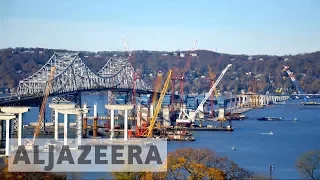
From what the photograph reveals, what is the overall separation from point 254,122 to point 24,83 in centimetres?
717

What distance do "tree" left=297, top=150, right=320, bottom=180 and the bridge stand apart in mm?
10516

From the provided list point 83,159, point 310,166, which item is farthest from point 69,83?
point 310,166

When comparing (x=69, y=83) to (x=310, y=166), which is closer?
(x=310, y=166)

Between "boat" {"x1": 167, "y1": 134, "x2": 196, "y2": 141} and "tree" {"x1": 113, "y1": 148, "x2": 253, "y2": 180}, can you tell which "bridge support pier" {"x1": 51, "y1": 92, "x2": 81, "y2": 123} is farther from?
"tree" {"x1": 113, "y1": 148, "x2": 253, "y2": 180}

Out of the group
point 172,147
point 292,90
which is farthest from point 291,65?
point 172,147

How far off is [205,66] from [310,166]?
45432mm

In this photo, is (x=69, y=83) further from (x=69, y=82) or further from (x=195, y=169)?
(x=195, y=169)

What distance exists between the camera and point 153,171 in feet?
36.4

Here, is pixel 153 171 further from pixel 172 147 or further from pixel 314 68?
pixel 314 68

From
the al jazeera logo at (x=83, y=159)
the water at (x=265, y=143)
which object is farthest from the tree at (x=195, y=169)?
the water at (x=265, y=143)

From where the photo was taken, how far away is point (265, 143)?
2009 cm

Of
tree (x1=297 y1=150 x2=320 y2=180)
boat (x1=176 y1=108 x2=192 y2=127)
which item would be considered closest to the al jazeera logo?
tree (x1=297 y1=150 x2=320 y2=180)

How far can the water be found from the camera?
50.3 feet

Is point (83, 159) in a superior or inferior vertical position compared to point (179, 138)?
superior
